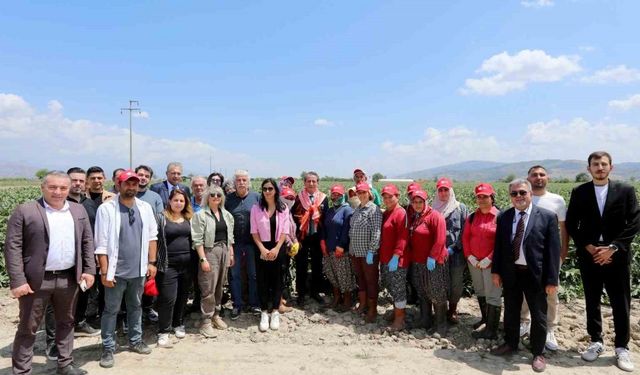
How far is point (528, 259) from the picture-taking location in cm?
435

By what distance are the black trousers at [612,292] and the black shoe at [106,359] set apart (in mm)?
5806

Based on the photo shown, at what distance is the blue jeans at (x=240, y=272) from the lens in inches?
226

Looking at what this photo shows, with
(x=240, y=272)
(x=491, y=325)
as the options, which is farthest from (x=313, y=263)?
(x=491, y=325)

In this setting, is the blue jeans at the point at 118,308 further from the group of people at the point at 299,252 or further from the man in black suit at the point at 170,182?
the man in black suit at the point at 170,182

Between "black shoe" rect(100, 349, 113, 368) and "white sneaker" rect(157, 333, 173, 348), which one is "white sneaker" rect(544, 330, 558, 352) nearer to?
"white sneaker" rect(157, 333, 173, 348)

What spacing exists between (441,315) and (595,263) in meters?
1.99

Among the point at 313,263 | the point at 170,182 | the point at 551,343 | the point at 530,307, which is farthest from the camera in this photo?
the point at 170,182

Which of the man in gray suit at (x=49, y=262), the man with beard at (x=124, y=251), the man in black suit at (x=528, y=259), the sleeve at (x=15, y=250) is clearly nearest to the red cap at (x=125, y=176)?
the man with beard at (x=124, y=251)

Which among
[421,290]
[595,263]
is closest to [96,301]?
[421,290]

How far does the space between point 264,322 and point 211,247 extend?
1.38 m

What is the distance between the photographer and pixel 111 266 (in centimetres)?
425

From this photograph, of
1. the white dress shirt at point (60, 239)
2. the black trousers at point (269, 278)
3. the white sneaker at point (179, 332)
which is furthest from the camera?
the black trousers at point (269, 278)

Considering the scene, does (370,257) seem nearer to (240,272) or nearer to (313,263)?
(313,263)

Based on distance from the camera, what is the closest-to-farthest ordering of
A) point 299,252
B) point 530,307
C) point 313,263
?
point 530,307
point 299,252
point 313,263
